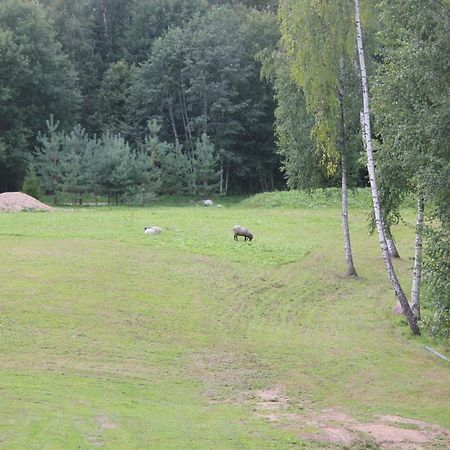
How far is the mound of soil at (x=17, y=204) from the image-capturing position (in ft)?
131

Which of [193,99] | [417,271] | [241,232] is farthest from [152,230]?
[193,99]

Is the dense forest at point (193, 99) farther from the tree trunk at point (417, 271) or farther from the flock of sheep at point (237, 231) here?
the flock of sheep at point (237, 231)

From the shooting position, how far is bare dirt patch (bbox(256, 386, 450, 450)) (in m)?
12.1

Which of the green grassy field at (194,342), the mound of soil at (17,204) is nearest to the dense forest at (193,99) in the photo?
the green grassy field at (194,342)

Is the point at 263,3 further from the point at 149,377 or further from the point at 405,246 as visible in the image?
the point at 149,377

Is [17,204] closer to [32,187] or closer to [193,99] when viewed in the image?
[32,187]

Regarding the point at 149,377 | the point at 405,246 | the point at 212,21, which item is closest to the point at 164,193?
the point at 212,21

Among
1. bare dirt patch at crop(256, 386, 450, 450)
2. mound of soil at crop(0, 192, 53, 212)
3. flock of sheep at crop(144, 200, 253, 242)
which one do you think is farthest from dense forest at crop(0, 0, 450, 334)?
mound of soil at crop(0, 192, 53, 212)

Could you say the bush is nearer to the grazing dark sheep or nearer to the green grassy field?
the green grassy field

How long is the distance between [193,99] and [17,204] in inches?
1032

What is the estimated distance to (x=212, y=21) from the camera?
63.1m

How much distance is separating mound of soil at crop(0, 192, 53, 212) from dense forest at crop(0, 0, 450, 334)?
738 centimetres

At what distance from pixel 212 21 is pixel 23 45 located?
53.6 ft

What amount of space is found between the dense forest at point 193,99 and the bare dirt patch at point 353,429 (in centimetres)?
661
